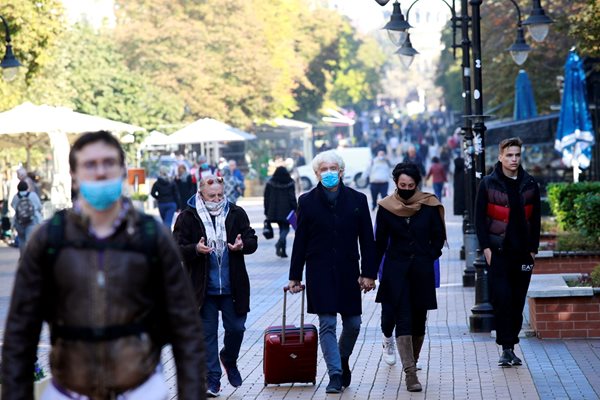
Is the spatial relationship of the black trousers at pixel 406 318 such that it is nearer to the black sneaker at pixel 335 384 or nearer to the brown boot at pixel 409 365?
the brown boot at pixel 409 365

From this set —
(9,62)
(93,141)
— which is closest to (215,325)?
(93,141)

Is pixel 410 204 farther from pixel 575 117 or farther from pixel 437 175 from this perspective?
pixel 437 175

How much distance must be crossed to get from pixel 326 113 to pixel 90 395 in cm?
8251

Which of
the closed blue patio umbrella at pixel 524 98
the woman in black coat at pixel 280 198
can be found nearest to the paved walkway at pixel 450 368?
the woman in black coat at pixel 280 198

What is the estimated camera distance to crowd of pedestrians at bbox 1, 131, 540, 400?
437 cm

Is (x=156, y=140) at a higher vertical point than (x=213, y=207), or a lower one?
higher

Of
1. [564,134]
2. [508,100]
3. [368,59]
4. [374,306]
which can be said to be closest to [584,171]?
[564,134]

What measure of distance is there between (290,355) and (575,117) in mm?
14828

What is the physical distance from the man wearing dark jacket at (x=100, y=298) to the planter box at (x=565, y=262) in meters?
11.7

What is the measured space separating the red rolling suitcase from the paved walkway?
99 millimetres

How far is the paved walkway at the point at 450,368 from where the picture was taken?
941 cm

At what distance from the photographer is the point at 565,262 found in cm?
1591

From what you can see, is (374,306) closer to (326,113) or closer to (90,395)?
(90,395)

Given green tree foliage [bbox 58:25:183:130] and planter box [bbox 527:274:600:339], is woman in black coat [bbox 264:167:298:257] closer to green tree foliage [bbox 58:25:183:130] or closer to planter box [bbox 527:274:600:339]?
planter box [bbox 527:274:600:339]
